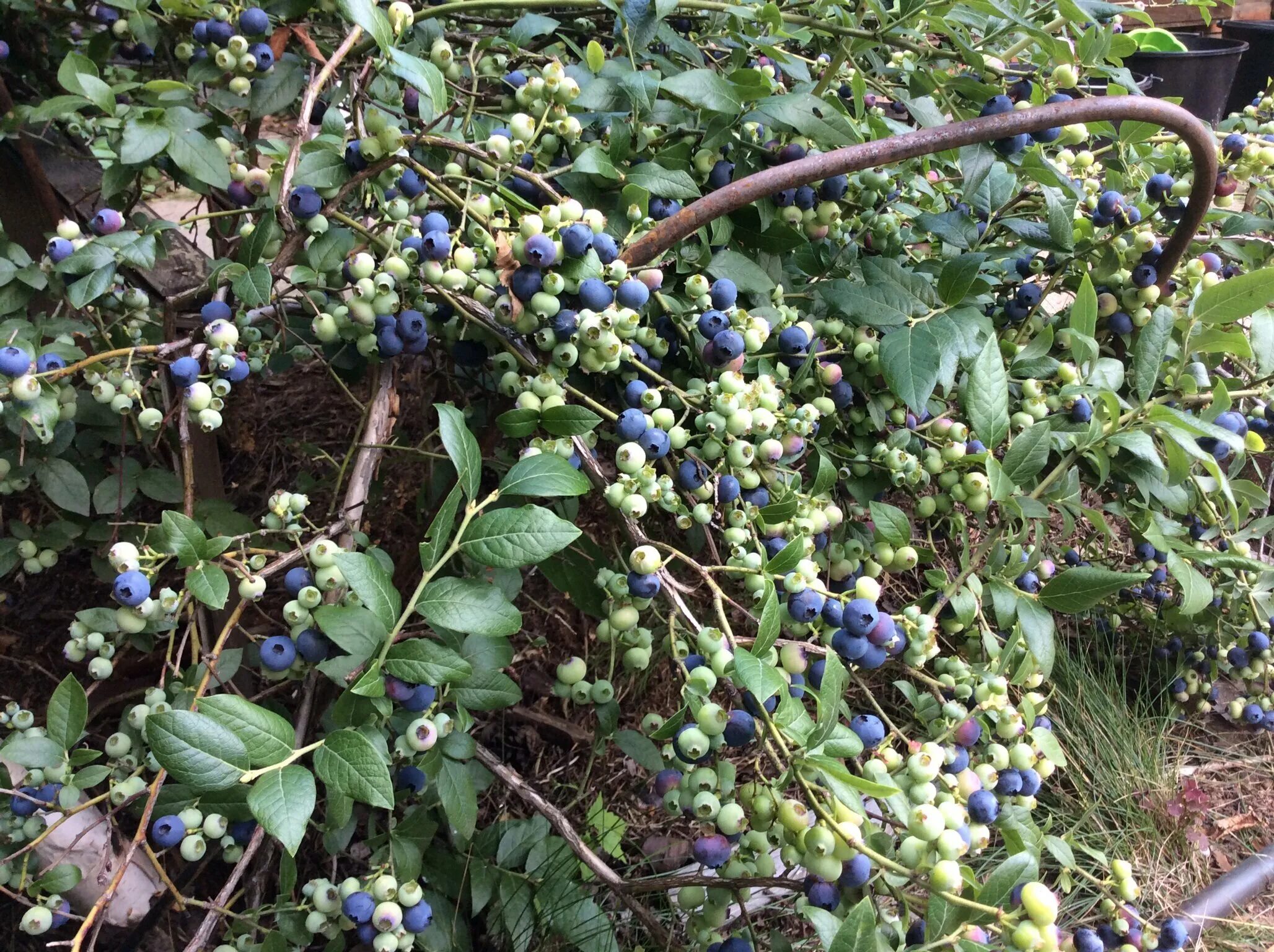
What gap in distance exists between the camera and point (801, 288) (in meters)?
1.50

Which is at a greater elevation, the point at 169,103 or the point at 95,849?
the point at 169,103

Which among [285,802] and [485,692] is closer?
[285,802]

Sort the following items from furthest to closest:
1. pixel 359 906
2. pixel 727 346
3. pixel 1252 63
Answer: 1. pixel 1252 63
2. pixel 727 346
3. pixel 359 906

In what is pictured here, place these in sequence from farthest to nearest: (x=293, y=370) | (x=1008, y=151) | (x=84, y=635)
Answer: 1. (x=293, y=370)
2. (x=1008, y=151)
3. (x=84, y=635)

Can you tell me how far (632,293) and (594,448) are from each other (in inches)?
15.1

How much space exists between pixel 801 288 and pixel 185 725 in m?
1.14

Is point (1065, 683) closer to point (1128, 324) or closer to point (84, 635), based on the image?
point (1128, 324)

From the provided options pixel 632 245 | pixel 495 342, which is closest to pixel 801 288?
pixel 632 245

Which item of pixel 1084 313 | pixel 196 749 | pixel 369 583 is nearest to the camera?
pixel 196 749

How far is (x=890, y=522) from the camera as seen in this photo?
1196 millimetres

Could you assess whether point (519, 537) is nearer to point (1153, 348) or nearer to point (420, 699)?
point (420, 699)

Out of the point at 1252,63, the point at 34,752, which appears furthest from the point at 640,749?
the point at 1252,63

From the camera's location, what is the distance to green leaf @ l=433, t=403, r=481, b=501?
0.91m

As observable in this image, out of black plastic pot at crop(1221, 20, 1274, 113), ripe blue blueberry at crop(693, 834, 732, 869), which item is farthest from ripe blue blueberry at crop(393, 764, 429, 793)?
black plastic pot at crop(1221, 20, 1274, 113)
